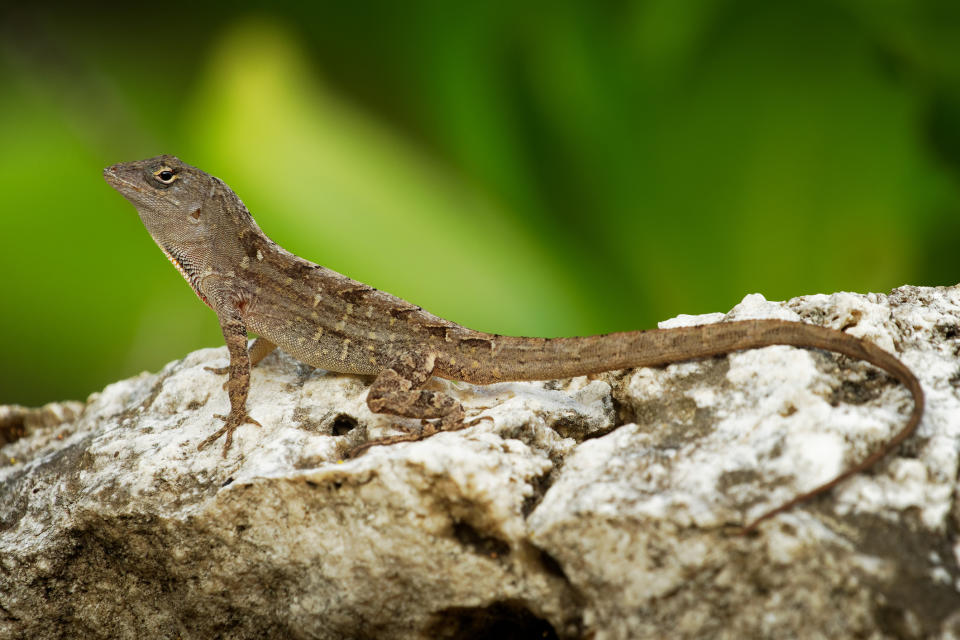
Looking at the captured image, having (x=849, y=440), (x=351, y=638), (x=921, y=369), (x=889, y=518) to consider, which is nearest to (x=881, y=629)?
(x=889, y=518)

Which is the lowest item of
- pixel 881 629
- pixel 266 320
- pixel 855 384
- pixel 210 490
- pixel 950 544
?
pixel 881 629

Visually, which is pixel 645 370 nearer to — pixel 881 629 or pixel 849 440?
pixel 849 440

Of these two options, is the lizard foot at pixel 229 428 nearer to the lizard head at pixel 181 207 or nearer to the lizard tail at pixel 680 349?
the lizard head at pixel 181 207

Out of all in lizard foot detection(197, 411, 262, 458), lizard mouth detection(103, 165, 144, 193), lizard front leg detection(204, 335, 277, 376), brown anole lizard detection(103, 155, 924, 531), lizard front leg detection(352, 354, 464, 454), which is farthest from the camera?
lizard front leg detection(204, 335, 277, 376)

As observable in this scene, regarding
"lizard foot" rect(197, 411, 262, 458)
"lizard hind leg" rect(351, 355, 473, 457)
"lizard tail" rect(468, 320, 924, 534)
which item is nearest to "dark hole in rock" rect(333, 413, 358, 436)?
"lizard hind leg" rect(351, 355, 473, 457)

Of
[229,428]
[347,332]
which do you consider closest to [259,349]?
[347,332]

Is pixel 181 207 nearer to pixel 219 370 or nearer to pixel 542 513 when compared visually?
pixel 219 370

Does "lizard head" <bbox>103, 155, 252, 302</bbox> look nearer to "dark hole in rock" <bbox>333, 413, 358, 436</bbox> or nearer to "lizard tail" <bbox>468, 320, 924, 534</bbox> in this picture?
"dark hole in rock" <bbox>333, 413, 358, 436</bbox>

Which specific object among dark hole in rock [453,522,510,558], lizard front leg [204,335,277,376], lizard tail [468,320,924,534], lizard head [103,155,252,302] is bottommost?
dark hole in rock [453,522,510,558]
